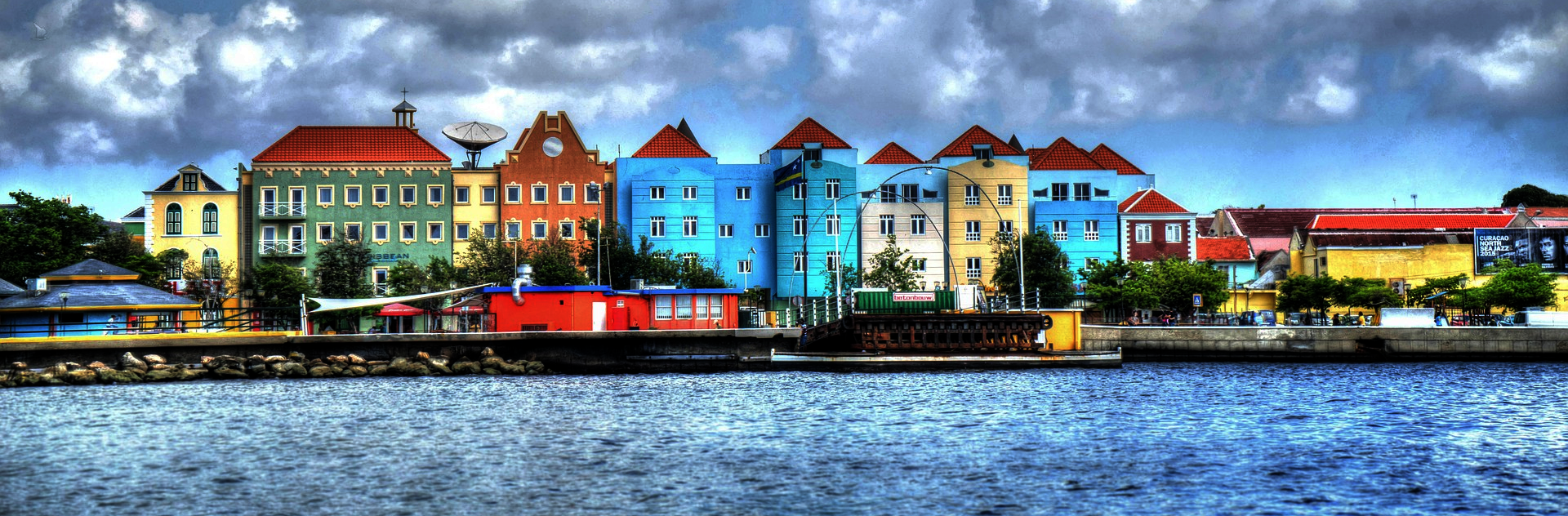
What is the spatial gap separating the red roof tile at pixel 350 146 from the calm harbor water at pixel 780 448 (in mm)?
40612

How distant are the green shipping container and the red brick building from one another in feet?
102

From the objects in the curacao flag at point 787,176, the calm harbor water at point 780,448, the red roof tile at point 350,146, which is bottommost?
the calm harbor water at point 780,448

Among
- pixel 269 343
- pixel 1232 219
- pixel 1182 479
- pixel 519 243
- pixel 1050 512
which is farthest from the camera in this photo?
pixel 1232 219

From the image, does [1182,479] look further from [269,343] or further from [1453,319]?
[1453,319]

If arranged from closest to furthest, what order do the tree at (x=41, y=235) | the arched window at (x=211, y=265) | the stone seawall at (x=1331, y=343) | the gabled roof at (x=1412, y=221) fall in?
the stone seawall at (x=1331, y=343) < the tree at (x=41, y=235) < the arched window at (x=211, y=265) < the gabled roof at (x=1412, y=221)

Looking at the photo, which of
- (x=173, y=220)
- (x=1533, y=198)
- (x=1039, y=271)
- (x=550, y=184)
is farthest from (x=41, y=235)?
(x=1533, y=198)

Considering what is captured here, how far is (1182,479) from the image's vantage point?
26.1 m

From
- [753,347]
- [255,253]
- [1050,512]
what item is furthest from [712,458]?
[255,253]

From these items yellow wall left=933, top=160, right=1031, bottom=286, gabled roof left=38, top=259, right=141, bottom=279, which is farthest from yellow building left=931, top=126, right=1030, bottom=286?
gabled roof left=38, top=259, right=141, bottom=279

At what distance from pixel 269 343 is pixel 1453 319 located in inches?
2280

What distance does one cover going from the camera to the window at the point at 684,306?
192 feet

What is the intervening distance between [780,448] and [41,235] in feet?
210

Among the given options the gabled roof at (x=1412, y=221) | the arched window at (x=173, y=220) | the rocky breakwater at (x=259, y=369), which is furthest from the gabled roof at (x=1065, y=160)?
the arched window at (x=173, y=220)

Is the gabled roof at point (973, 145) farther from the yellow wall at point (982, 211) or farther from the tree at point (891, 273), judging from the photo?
the tree at point (891, 273)
